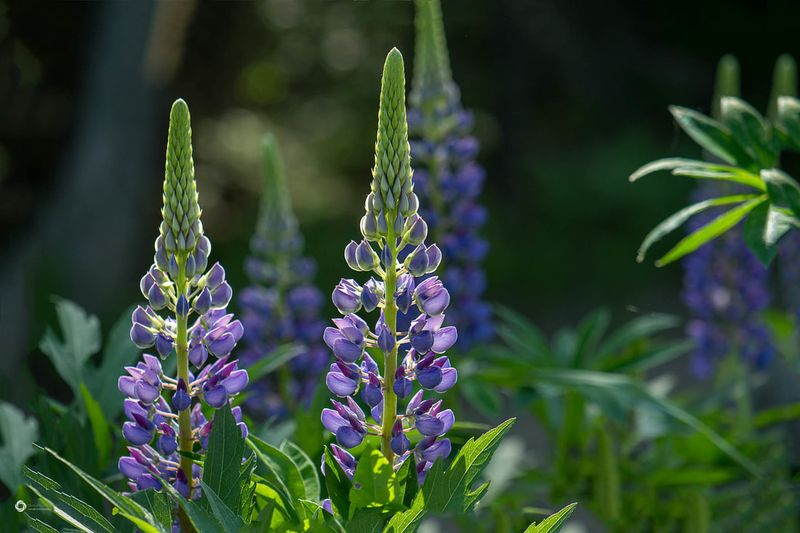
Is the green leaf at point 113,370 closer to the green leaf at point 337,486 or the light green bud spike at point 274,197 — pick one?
the green leaf at point 337,486

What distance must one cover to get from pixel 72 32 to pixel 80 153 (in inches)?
Result: 42.6

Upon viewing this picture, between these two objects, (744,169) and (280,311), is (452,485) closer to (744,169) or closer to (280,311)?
(744,169)

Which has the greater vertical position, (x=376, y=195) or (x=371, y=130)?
(x=371, y=130)

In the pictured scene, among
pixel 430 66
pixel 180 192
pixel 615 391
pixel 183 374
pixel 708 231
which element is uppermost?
pixel 430 66

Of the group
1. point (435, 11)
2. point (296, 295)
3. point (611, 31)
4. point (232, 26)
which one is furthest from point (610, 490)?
point (611, 31)

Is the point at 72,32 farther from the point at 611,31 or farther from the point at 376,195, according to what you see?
the point at 376,195

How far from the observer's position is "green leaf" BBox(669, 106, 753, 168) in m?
1.92

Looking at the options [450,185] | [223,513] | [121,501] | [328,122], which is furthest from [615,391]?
[328,122]

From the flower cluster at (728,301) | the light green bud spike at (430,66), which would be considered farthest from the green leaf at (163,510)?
the flower cluster at (728,301)

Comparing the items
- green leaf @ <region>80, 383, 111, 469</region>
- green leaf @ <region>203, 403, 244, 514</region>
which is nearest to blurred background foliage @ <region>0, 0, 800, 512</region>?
green leaf @ <region>80, 383, 111, 469</region>

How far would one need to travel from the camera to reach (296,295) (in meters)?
2.73

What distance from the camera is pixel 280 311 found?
2.74m

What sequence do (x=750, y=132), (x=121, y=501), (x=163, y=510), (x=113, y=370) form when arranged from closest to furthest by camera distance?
(x=121, y=501) → (x=163, y=510) → (x=113, y=370) → (x=750, y=132)

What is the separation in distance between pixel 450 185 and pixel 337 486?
149 centimetres
